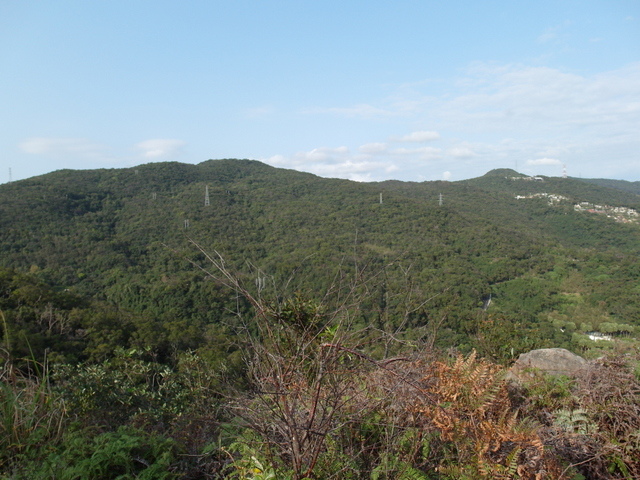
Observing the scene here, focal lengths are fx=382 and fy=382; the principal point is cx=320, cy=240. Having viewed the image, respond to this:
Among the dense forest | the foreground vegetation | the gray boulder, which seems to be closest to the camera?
the foreground vegetation

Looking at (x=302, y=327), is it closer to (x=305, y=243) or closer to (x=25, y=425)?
(x=25, y=425)

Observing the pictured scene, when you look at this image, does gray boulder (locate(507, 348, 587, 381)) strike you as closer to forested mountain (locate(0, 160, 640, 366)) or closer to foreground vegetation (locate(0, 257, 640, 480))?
foreground vegetation (locate(0, 257, 640, 480))

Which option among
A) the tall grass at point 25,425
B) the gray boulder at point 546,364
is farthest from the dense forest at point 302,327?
the gray boulder at point 546,364

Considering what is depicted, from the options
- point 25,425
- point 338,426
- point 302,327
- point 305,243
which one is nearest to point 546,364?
point 302,327

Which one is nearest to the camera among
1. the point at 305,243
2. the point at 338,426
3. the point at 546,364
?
the point at 338,426

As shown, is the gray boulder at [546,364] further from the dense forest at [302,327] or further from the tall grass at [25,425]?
the tall grass at [25,425]

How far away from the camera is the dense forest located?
190 centimetres

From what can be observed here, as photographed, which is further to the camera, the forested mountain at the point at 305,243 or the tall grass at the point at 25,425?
the forested mountain at the point at 305,243

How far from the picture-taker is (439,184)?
103 metres

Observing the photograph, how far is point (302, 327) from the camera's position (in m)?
2.20

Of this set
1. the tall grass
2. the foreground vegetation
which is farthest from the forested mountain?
the tall grass

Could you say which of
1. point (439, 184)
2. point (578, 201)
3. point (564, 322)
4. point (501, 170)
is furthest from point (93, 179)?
point (501, 170)

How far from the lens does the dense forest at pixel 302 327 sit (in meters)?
1.90

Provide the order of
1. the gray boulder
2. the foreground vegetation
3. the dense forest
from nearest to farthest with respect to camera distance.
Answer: the foreground vegetation, the dense forest, the gray boulder
